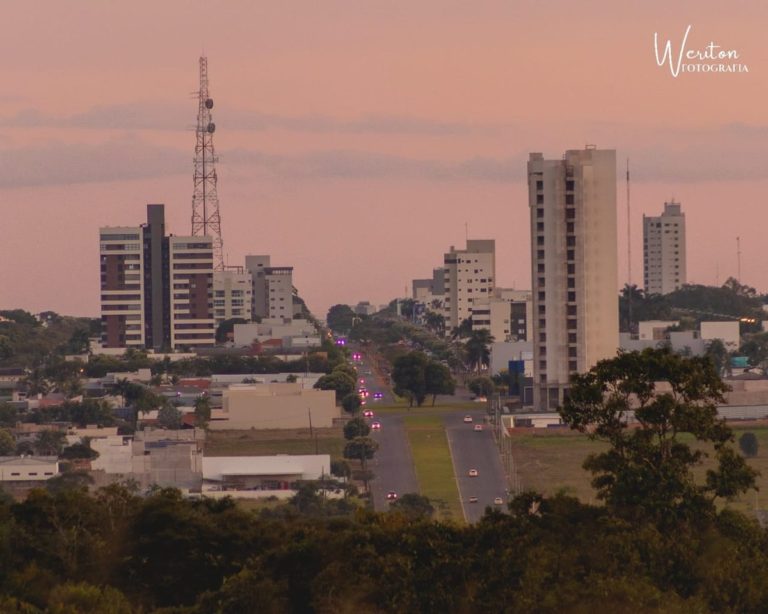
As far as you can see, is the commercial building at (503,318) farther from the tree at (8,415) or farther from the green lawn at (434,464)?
the green lawn at (434,464)

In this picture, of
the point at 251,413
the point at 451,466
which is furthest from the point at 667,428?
the point at 251,413

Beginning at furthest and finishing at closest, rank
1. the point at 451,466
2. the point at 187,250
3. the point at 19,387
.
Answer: the point at 187,250
the point at 19,387
the point at 451,466

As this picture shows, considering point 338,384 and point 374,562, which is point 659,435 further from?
point 338,384

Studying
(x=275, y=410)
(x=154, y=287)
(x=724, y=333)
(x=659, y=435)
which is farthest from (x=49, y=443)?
(x=154, y=287)

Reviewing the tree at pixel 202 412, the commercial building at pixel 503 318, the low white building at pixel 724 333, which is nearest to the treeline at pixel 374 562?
the tree at pixel 202 412

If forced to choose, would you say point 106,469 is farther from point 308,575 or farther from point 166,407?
point 308,575

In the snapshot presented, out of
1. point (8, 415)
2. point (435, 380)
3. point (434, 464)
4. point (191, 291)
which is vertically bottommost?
point (434, 464)
